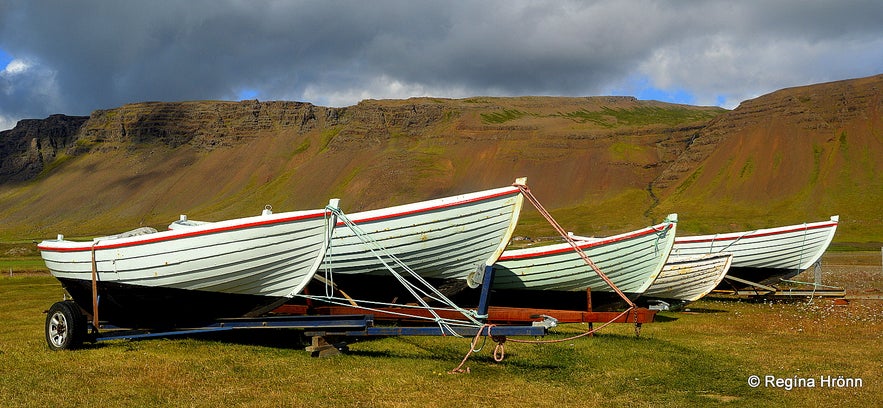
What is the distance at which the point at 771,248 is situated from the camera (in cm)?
2484

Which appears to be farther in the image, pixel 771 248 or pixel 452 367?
pixel 771 248

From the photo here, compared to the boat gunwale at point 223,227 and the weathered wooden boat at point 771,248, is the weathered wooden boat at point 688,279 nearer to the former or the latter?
the weathered wooden boat at point 771,248

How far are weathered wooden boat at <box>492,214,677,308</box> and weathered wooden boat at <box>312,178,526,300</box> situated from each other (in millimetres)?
2030

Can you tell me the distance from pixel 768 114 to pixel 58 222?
17306cm

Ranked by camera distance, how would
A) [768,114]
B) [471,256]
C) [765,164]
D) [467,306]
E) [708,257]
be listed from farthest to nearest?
[768,114], [765,164], [708,257], [467,306], [471,256]

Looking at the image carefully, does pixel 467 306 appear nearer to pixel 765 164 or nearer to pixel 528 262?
pixel 528 262

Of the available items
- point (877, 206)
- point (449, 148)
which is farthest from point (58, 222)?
point (877, 206)

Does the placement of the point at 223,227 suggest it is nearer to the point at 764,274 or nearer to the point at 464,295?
the point at 464,295

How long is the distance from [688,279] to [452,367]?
424 inches

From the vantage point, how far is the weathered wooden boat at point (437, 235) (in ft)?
42.2

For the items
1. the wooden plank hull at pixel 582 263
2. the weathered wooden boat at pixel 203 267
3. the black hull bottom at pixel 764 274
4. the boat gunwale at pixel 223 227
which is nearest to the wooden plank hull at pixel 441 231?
the weathered wooden boat at pixel 203 267

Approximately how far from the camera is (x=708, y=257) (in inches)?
808

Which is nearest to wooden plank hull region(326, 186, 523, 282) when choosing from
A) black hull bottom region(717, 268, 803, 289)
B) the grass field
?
the grass field

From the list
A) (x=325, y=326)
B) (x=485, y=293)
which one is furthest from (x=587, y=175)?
(x=325, y=326)
